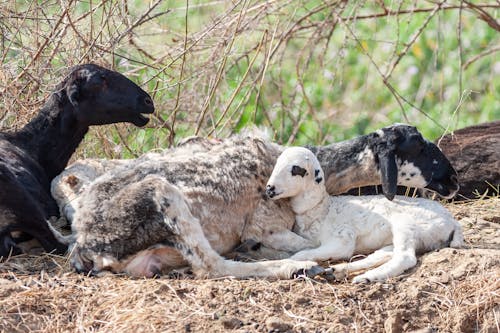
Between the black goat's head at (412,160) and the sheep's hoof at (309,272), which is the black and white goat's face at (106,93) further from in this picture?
the sheep's hoof at (309,272)

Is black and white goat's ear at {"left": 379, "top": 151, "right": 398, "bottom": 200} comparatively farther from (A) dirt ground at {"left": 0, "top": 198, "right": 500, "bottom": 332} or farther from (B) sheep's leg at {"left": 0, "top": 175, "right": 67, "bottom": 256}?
(B) sheep's leg at {"left": 0, "top": 175, "right": 67, "bottom": 256}

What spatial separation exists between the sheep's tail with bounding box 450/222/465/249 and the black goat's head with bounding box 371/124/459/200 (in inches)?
23.2

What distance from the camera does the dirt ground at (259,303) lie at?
692cm

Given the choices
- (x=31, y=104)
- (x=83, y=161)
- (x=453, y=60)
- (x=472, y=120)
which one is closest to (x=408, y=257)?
(x=83, y=161)

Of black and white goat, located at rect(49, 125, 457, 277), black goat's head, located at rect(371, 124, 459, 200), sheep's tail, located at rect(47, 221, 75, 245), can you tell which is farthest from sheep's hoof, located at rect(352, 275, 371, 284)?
sheep's tail, located at rect(47, 221, 75, 245)

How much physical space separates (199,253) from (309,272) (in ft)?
Answer: 2.49

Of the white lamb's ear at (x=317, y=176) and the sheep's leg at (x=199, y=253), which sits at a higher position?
the white lamb's ear at (x=317, y=176)

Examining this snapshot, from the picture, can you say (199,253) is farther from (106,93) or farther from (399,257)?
(106,93)

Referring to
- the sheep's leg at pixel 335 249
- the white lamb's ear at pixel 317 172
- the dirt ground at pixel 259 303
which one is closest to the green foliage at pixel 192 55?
the white lamb's ear at pixel 317 172

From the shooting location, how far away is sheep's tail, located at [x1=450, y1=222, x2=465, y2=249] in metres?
8.12

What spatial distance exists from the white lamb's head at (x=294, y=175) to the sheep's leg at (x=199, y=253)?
2.05 ft

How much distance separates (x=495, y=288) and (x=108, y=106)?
3.54 m

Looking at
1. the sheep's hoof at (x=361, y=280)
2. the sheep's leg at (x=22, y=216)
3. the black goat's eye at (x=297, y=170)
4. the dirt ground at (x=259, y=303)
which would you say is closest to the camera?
the dirt ground at (x=259, y=303)

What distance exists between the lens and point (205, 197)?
808cm
